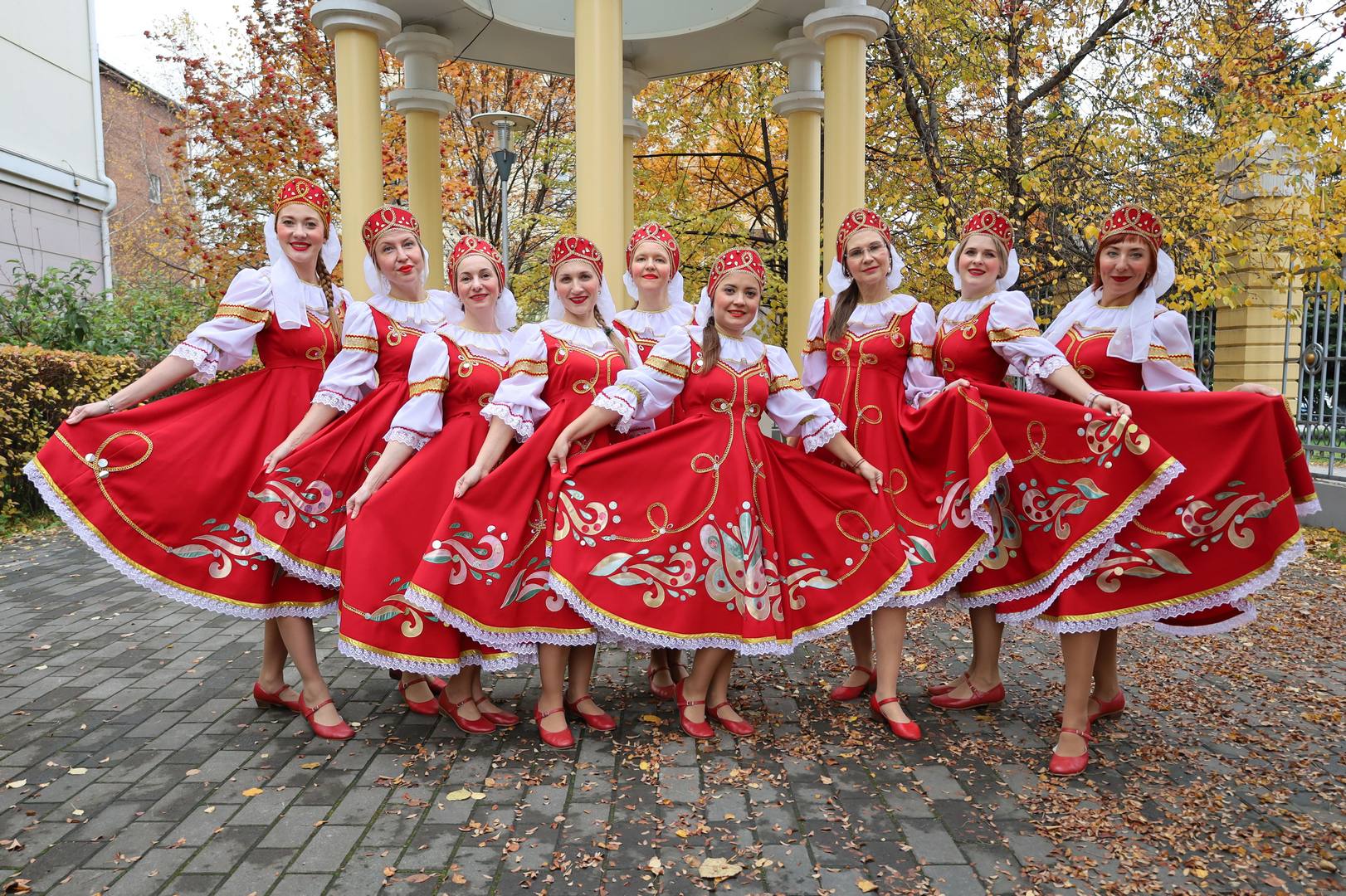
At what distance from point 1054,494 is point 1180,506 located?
43 centimetres

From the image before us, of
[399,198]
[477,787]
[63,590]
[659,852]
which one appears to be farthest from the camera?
[399,198]

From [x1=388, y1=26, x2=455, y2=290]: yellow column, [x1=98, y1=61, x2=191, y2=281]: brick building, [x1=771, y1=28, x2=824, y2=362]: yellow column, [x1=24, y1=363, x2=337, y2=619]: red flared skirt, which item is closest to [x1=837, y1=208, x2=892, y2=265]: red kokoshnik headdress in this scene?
[x1=24, y1=363, x2=337, y2=619]: red flared skirt

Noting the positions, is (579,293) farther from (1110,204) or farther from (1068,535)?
(1110,204)

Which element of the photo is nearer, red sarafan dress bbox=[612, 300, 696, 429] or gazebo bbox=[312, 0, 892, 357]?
red sarafan dress bbox=[612, 300, 696, 429]

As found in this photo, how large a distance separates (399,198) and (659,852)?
1343cm

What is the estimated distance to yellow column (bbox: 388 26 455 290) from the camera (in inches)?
327

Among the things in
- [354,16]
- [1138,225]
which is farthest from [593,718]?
[354,16]

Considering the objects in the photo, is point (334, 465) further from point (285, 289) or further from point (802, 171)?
point (802, 171)

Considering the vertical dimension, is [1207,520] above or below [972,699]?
above

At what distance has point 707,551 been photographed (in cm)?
355

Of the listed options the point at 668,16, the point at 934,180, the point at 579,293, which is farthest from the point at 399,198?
the point at 579,293

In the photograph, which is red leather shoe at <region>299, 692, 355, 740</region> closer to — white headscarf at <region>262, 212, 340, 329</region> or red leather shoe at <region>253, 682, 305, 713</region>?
red leather shoe at <region>253, 682, 305, 713</region>

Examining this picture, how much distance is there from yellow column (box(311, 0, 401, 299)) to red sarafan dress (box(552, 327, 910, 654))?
14.0 feet

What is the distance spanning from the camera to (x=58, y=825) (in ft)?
9.63
